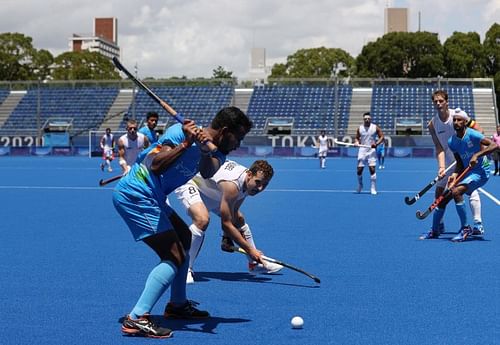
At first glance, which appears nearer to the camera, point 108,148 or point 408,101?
point 108,148

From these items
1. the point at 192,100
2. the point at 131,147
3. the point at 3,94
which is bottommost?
the point at 131,147

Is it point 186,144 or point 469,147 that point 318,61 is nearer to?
point 469,147

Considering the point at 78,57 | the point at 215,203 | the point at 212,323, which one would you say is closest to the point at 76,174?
the point at 215,203

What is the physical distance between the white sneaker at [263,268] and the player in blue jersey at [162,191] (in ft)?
8.23

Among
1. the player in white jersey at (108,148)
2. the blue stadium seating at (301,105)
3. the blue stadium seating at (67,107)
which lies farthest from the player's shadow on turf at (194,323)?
the blue stadium seating at (67,107)

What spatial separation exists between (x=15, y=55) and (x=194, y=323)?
88.3 m

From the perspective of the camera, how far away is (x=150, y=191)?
6281 mm

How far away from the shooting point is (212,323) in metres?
6.69

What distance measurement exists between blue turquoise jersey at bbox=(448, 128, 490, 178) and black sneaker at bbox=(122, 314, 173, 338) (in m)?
7.19

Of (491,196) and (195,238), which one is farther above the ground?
(195,238)

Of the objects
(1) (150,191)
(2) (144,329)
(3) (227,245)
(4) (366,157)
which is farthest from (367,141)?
(2) (144,329)

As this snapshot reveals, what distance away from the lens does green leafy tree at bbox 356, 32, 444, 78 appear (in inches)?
3174

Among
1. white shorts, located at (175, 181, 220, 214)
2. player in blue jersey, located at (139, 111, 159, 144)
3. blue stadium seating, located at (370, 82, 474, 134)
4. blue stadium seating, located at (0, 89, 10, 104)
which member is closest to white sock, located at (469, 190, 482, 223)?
white shorts, located at (175, 181, 220, 214)

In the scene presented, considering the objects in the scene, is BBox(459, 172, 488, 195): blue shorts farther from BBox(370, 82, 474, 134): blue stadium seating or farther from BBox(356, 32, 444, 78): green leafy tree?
BBox(356, 32, 444, 78): green leafy tree
